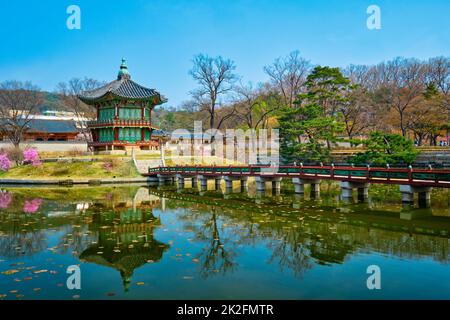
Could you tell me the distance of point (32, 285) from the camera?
28.5 ft

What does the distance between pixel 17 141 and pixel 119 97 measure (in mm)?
18132

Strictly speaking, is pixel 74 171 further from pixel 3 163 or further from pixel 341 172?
pixel 341 172

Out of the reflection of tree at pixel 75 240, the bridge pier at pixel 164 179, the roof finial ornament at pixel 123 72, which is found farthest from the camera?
the roof finial ornament at pixel 123 72

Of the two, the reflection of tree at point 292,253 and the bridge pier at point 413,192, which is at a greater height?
the bridge pier at point 413,192

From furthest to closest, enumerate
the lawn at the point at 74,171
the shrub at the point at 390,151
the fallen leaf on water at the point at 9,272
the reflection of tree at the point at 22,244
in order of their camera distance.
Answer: the lawn at the point at 74,171, the shrub at the point at 390,151, the reflection of tree at the point at 22,244, the fallen leaf on water at the point at 9,272

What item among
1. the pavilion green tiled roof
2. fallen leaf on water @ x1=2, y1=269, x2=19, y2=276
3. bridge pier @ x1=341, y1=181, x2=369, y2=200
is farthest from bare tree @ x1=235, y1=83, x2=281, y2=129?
fallen leaf on water @ x1=2, y1=269, x2=19, y2=276

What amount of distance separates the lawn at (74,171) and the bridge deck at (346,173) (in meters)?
7.93

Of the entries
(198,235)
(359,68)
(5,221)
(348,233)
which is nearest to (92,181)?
(5,221)

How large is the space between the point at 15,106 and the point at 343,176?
50.9 metres

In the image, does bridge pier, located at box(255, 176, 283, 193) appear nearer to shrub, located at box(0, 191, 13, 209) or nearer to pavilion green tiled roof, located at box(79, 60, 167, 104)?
shrub, located at box(0, 191, 13, 209)

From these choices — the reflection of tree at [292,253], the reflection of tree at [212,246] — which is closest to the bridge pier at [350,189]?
the reflection of tree at [212,246]

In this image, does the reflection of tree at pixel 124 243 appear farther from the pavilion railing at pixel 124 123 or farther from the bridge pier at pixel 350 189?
the pavilion railing at pixel 124 123

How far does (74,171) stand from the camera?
130 ft

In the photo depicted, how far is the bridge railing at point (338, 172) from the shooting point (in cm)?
1958
